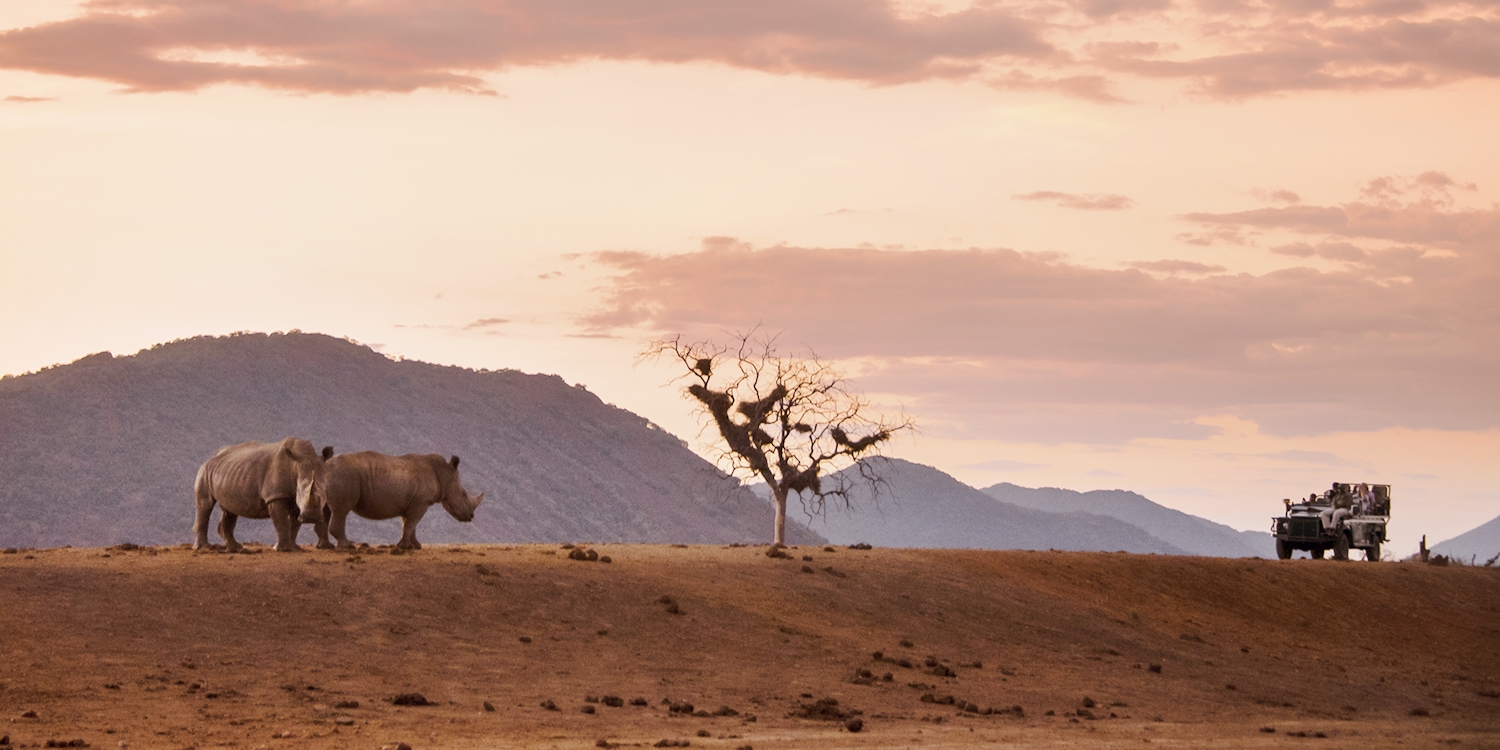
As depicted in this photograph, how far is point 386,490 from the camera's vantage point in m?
31.5

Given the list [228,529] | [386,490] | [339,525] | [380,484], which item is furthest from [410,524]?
[228,529]

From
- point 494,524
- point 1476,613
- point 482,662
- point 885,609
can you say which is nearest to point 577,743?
point 482,662

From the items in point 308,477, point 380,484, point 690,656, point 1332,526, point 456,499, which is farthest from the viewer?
point 1332,526

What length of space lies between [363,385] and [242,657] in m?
132

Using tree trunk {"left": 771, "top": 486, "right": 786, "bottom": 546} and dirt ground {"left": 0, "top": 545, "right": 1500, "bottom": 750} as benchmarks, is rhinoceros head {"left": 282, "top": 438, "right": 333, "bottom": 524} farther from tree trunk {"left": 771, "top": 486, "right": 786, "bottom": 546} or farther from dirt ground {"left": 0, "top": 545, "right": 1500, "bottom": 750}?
tree trunk {"left": 771, "top": 486, "right": 786, "bottom": 546}

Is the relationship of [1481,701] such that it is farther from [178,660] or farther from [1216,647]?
[178,660]

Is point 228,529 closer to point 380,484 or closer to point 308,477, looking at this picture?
point 308,477

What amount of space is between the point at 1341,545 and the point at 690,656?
2989cm

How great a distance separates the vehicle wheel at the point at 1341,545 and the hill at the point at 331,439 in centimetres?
4929

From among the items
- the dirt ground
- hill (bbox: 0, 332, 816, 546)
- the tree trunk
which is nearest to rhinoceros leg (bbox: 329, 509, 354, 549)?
the dirt ground

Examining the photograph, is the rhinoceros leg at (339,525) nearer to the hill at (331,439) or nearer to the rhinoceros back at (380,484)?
the rhinoceros back at (380,484)

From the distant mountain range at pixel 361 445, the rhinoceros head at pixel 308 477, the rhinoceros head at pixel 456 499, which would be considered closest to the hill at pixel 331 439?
the distant mountain range at pixel 361 445

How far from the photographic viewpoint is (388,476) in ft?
104

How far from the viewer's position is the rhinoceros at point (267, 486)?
30.6m
